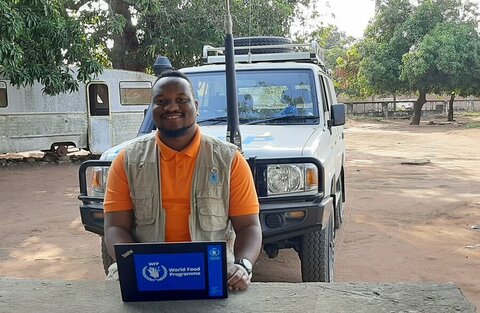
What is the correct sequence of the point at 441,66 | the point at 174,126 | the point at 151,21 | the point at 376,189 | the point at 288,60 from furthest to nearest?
1. the point at 441,66
2. the point at 151,21
3. the point at 376,189
4. the point at 288,60
5. the point at 174,126

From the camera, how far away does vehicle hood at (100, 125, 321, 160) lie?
3.84m

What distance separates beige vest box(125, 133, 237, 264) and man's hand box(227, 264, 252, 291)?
264 mm

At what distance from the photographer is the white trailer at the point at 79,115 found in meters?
14.0

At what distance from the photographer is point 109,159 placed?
13.3ft

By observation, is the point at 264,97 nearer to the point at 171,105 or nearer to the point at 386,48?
the point at 171,105

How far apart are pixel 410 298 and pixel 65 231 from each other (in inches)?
230

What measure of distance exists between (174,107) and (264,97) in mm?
2461

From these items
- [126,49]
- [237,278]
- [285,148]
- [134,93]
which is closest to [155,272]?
[237,278]

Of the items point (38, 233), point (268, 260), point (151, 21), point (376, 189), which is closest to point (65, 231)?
point (38, 233)

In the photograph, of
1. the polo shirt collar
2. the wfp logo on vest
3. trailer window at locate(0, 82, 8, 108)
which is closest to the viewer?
the wfp logo on vest

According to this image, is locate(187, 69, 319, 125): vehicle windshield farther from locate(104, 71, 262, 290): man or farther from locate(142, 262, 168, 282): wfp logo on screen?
locate(142, 262, 168, 282): wfp logo on screen

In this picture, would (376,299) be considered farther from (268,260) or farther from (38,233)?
(38,233)

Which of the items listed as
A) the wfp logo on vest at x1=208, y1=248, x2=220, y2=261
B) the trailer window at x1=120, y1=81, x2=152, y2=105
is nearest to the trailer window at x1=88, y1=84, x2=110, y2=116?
the trailer window at x1=120, y1=81, x2=152, y2=105

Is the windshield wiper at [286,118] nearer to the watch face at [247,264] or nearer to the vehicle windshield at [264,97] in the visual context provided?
the vehicle windshield at [264,97]
